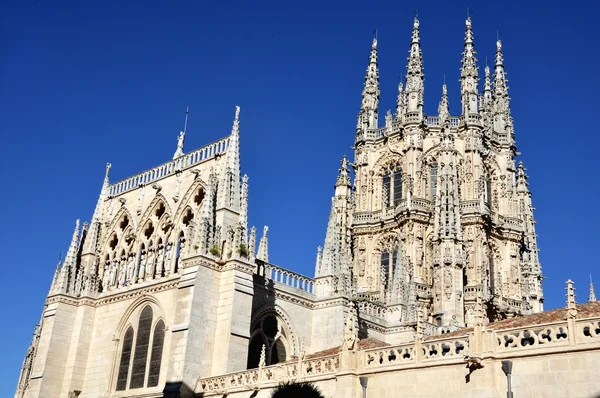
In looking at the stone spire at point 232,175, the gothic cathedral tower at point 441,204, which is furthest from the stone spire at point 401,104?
the stone spire at point 232,175

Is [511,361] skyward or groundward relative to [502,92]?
groundward

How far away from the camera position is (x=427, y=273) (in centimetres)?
4356

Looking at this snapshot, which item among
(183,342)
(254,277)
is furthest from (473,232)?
(183,342)

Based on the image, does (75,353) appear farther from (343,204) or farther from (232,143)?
(343,204)

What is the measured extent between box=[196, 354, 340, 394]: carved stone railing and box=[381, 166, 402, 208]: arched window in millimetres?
25812

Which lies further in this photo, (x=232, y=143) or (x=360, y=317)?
(x=360, y=317)

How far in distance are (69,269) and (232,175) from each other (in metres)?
9.82

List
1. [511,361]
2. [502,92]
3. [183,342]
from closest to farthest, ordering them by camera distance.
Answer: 1. [511,361]
2. [183,342]
3. [502,92]

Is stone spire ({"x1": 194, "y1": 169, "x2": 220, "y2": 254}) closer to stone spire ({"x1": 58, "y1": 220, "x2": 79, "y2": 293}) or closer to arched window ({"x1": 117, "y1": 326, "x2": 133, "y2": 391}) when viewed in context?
arched window ({"x1": 117, "y1": 326, "x2": 133, "y2": 391})

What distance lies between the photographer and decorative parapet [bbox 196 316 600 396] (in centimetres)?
1533

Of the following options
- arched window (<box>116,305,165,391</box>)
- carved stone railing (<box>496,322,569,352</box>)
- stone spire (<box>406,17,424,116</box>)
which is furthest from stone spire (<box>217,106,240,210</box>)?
stone spire (<box>406,17,424,116</box>)

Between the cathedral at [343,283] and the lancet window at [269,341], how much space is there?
0.20ft

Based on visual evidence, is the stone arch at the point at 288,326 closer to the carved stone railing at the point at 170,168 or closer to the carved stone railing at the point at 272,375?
the carved stone railing at the point at 272,375

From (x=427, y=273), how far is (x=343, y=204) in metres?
7.66
